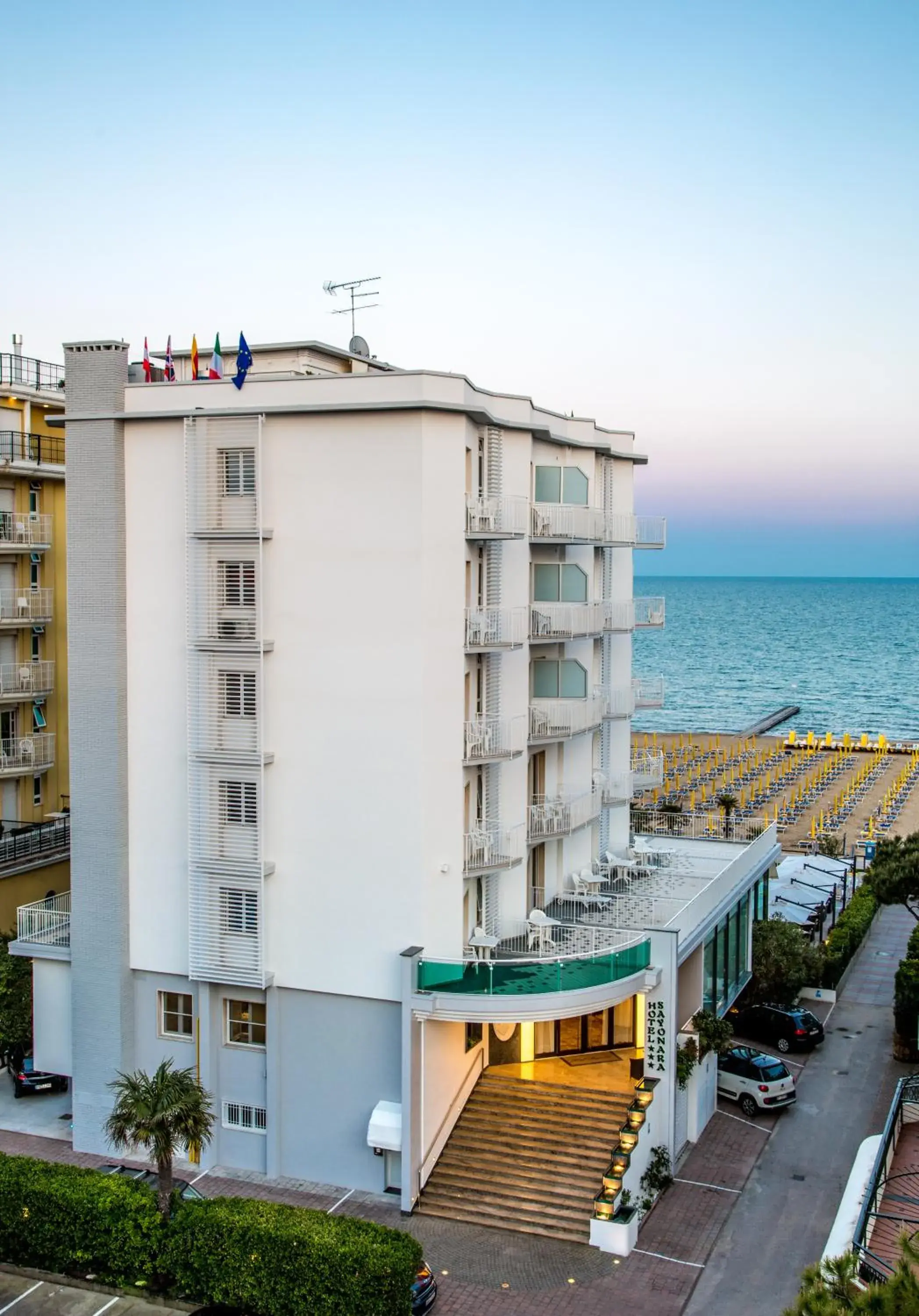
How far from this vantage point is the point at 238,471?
26953 mm

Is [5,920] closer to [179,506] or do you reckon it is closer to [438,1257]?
[179,506]

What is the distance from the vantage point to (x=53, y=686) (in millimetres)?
40562

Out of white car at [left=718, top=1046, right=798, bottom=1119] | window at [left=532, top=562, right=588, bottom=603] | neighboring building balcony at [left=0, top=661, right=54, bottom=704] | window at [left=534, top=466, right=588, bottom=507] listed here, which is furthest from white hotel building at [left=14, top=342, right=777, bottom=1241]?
neighboring building balcony at [left=0, top=661, right=54, bottom=704]

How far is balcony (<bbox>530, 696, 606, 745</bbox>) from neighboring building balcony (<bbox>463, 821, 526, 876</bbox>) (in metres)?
2.34

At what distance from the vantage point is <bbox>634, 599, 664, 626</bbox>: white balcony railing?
36.8 meters

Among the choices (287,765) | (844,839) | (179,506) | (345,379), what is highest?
(345,379)

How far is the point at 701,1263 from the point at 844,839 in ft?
143

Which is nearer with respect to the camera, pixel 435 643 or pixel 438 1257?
pixel 438 1257

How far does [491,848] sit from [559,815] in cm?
315

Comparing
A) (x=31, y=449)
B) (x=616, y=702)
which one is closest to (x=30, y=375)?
(x=31, y=449)

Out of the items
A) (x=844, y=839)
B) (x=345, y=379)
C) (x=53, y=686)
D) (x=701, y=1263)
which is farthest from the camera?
(x=844, y=839)

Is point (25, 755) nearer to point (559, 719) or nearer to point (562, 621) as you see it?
point (559, 719)

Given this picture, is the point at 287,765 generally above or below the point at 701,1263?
above

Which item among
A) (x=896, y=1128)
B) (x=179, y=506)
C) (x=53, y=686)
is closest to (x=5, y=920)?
(x=53, y=686)
